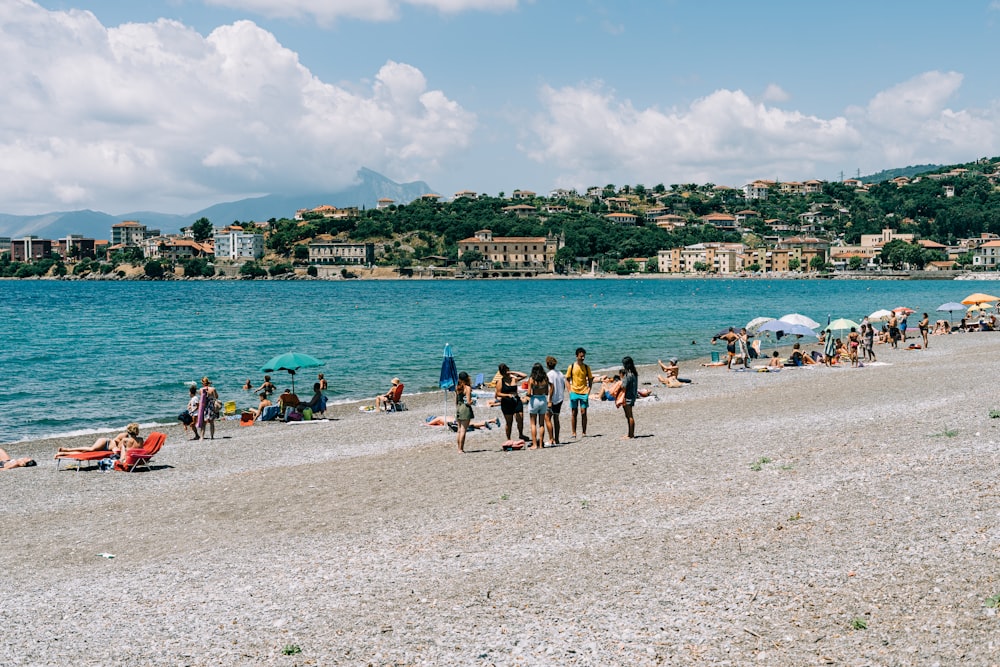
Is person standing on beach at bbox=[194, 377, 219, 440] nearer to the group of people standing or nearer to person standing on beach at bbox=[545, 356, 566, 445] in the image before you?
→ the group of people standing

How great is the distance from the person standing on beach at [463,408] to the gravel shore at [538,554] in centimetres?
55

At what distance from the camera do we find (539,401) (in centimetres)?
1455

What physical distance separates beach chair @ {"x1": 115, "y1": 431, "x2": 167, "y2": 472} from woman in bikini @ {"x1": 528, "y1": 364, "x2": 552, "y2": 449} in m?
6.87

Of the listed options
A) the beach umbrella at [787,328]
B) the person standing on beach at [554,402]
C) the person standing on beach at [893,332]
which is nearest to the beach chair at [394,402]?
the person standing on beach at [554,402]

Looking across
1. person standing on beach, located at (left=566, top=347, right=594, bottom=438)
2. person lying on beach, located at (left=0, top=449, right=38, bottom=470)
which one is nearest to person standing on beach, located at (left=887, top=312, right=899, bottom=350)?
person standing on beach, located at (left=566, top=347, right=594, bottom=438)

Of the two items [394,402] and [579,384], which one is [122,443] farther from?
[579,384]

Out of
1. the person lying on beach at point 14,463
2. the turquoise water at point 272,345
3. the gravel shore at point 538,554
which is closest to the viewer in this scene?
the gravel shore at point 538,554

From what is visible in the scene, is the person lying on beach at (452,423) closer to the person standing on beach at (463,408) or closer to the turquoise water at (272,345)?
the person standing on beach at (463,408)

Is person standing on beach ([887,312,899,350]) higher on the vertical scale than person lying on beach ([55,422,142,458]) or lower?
higher

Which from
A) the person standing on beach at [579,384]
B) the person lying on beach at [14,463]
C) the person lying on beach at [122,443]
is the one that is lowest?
the person lying on beach at [14,463]

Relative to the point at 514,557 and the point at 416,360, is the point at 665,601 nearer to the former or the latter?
the point at 514,557

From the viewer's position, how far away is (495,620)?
7105mm

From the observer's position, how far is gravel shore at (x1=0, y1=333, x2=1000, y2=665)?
6.66m

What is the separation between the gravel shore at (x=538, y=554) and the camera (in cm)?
666
